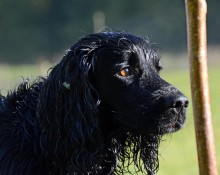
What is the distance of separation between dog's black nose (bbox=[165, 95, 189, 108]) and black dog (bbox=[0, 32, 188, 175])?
0.13m

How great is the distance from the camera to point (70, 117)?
17.1ft

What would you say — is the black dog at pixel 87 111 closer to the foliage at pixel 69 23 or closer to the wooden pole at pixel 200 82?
the wooden pole at pixel 200 82

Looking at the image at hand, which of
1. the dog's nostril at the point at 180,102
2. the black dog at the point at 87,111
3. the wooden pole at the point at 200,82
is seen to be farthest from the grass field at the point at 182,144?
the wooden pole at the point at 200,82

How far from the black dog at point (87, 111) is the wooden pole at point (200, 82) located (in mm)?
1404

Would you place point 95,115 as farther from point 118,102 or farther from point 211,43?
point 211,43

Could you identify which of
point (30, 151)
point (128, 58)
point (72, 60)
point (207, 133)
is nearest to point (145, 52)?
point (128, 58)

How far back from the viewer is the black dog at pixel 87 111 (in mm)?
5160

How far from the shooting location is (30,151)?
17.3 ft

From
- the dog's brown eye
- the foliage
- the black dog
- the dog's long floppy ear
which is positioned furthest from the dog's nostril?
the foliage

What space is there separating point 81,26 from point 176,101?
99.3 ft

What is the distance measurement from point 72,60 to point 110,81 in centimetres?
30

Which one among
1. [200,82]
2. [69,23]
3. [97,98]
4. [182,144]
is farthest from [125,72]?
[69,23]

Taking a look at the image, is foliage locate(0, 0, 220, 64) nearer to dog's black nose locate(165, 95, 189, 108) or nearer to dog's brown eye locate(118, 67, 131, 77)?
dog's brown eye locate(118, 67, 131, 77)

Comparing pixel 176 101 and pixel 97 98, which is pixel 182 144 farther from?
pixel 176 101
